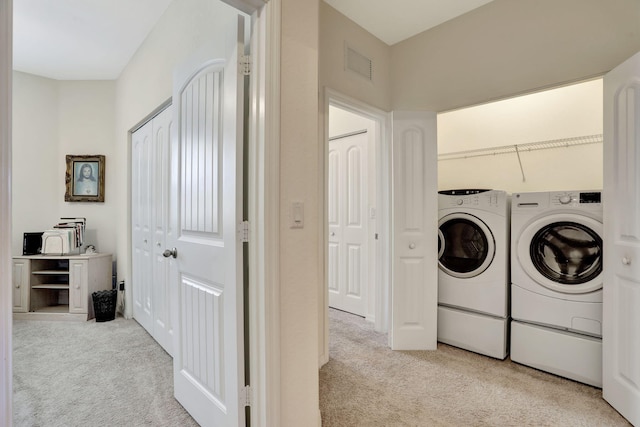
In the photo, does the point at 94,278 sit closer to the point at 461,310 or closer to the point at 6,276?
the point at 6,276

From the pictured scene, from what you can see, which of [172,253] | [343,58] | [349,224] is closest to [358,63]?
[343,58]

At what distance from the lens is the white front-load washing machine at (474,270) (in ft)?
7.64

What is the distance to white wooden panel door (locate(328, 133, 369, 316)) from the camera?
132 inches

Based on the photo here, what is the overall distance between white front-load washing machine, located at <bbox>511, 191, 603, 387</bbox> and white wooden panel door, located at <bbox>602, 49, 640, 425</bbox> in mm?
154

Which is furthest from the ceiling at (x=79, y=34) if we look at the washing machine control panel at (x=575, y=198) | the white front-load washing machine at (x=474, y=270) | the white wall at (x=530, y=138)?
the washing machine control panel at (x=575, y=198)

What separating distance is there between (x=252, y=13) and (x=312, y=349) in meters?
1.49

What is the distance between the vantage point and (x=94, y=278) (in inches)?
130

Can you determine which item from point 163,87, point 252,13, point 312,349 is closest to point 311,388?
point 312,349

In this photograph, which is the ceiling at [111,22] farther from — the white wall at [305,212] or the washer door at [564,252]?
the washer door at [564,252]

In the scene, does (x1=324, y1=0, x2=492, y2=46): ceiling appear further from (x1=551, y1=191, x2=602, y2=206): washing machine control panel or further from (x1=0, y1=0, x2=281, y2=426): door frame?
(x1=551, y1=191, x2=602, y2=206): washing machine control panel

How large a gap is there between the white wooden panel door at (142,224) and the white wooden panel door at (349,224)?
6.26ft


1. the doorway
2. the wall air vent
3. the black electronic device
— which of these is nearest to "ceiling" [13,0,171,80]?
the wall air vent

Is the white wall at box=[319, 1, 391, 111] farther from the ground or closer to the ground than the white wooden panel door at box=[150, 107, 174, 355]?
farther from the ground

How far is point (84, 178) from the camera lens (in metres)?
3.71
